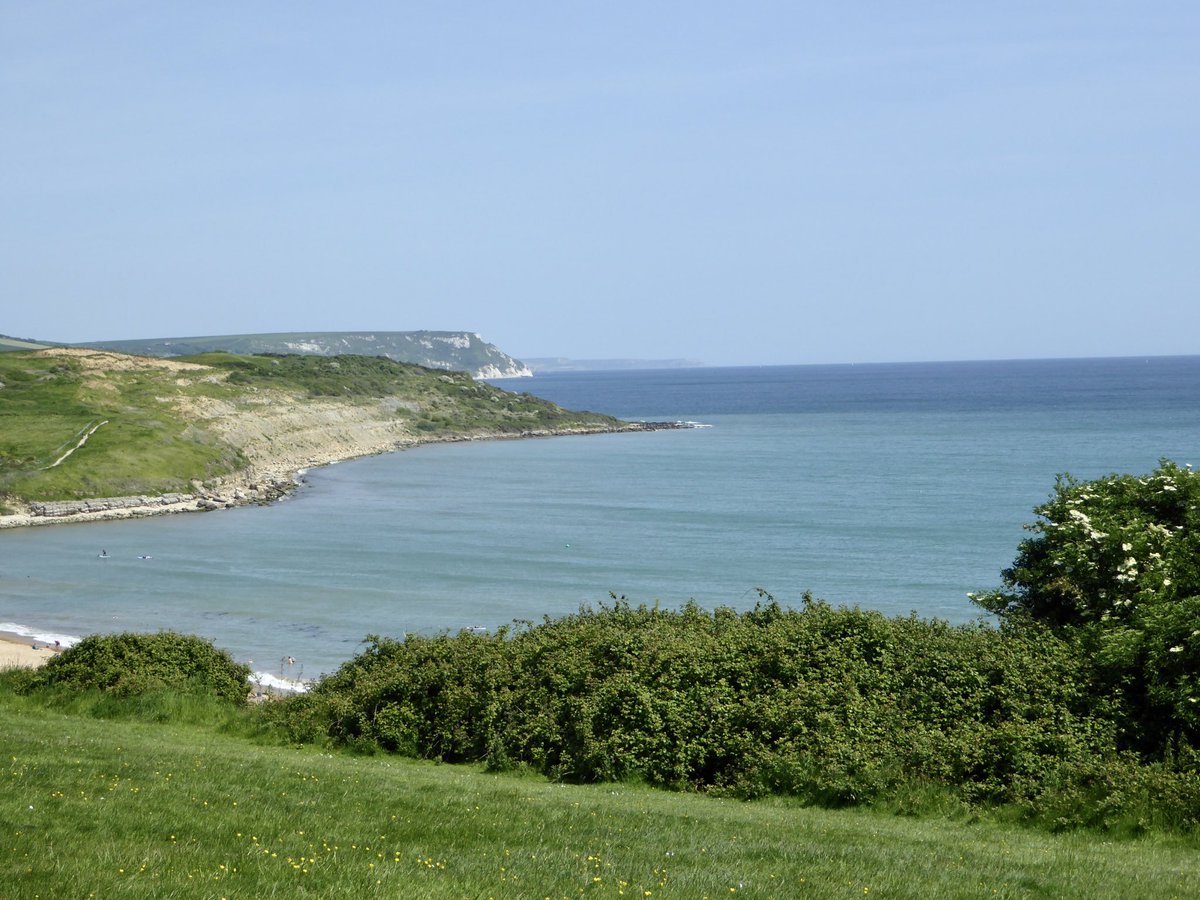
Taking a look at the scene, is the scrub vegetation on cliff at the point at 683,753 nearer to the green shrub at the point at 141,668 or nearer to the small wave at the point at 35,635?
the green shrub at the point at 141,668

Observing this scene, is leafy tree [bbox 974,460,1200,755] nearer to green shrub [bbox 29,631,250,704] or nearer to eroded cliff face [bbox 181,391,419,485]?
green shrub [bbox 29,631,250,704]

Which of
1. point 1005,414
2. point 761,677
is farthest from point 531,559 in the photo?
point 1005,414

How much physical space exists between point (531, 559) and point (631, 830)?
45.9 m

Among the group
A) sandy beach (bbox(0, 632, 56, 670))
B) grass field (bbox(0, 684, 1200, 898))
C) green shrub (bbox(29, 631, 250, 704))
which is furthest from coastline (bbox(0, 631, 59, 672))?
grass field (bbox(0, 684, 1200, 898))

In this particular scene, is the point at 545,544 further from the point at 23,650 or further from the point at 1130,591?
the point at 1130,591

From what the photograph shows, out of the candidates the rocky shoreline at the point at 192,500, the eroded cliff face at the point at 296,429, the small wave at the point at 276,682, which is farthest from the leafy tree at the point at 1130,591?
the eroded cliff face at the point at 296,429

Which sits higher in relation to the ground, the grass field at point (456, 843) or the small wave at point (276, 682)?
the grass field at point (456, 843)

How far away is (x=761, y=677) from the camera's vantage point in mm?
20391

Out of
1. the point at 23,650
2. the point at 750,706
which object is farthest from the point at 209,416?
the point at 750,706

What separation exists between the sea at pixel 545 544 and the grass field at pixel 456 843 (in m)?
11.4

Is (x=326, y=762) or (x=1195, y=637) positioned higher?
(x=1195, y=637)

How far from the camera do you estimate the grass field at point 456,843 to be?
9805 millimetres

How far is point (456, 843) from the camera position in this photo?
1197 cm

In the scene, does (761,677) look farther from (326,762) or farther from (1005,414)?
(1005,414)
